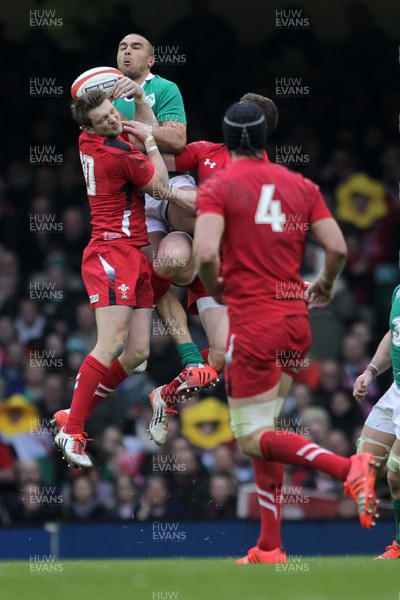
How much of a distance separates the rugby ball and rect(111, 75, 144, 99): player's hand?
1.8 inches

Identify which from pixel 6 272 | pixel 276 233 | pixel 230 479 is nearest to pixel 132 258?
pixel 276 233

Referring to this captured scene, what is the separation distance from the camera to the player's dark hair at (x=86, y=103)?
8.39 m

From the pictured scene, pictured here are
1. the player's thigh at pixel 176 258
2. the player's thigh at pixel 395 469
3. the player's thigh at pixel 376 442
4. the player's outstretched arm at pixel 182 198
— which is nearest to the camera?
the player's outstretched arm at pixel 182 198

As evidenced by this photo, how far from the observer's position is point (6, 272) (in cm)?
1385

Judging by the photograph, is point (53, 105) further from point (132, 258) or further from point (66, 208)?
point (132, 258)

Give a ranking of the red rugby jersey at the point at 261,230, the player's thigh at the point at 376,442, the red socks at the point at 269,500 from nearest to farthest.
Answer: the red rugby jersey at the point at 261,230 < the red socks at the point at 269,500 < the player's thigh at the point at 376,442

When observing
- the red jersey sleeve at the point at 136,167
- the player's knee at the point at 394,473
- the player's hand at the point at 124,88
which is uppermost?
the player's hand at the point at 124,88

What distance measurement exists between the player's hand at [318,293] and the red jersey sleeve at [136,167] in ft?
5.84

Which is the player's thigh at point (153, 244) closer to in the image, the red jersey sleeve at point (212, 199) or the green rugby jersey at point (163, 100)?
the green rugby jersey at point (163, 100)

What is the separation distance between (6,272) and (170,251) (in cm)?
523

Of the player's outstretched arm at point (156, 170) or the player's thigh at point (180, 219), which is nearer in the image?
the player's outstretched arm at point (156, 170)

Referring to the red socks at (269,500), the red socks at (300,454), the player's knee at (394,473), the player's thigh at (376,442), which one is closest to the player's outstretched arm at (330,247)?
the red socks at (300,454)

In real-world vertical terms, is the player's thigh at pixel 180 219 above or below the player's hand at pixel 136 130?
below

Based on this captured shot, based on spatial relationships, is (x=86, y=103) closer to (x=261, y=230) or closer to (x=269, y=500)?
(x=261, y=230)
